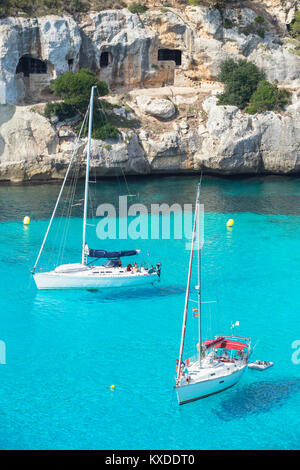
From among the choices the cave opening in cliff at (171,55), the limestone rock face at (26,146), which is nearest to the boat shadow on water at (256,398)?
the limestone rock face at (26,146)

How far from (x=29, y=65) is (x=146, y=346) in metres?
41.0

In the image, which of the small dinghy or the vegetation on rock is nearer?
the small dinghy

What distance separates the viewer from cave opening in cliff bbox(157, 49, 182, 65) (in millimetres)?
70688

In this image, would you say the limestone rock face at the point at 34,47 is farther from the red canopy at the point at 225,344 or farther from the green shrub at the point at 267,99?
the red canopy at the point at 225,344

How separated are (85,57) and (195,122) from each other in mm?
12839

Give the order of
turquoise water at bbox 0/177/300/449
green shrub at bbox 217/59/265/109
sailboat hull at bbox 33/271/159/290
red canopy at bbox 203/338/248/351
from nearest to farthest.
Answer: turquoise water at bbox 0/177/300/449
red canopy at bbox 203/338/248/351
sailboat hull at bbox 33/271/159/290
green shrub at bbox 217/59/265/109

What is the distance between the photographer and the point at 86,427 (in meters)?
26.8

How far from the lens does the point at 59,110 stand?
63.3 meters

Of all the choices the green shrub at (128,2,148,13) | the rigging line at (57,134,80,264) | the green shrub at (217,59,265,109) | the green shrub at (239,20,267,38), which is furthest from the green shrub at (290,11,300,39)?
the rigging line at (57,134,80,264)

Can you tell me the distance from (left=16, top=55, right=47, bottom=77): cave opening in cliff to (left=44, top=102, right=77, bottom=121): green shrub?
507 cm

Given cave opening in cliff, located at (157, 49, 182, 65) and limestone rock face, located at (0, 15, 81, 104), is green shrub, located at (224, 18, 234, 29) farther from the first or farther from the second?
limestone rock face, located at (0, 15, 81, 104)

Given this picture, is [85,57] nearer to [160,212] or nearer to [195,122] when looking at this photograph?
[195,122]

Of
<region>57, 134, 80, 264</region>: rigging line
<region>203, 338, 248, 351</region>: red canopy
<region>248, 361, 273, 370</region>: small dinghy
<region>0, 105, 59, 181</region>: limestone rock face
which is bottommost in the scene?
<region>248, 361, 273, 370</region>: small dinghy
